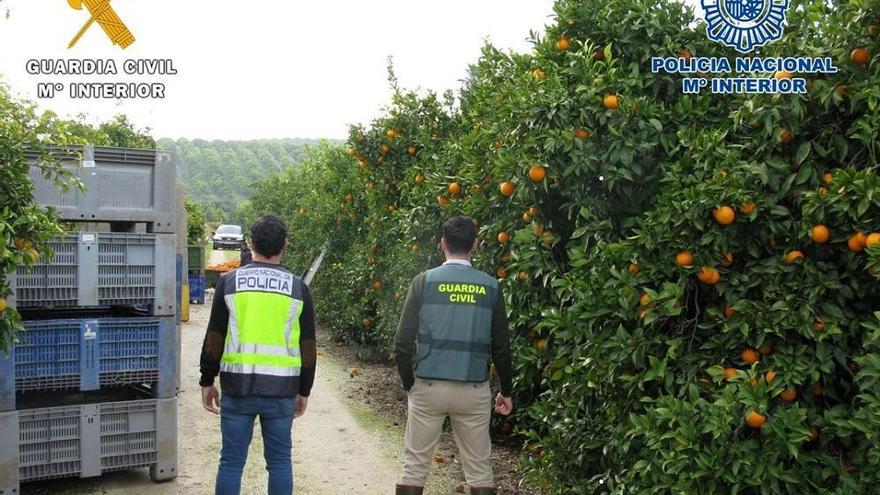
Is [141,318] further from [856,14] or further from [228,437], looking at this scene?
[856,14]

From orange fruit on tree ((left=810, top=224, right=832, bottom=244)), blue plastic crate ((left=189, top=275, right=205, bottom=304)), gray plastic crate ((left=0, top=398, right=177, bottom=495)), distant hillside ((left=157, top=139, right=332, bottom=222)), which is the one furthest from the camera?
distant hillside ((left=157, top=139, right=332, bottom=222))

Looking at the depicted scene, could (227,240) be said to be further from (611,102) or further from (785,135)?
(785,135)

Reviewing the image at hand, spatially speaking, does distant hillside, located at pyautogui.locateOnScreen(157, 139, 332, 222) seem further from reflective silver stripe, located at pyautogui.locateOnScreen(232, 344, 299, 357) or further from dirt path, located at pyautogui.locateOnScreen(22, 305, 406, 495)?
reflective silver stripe, located at pyautogui.locateOnScreen(232, 344, 299, 357)

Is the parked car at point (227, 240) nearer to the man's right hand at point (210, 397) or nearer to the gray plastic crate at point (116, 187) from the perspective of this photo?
the gray plastic crate at point (116, 187)

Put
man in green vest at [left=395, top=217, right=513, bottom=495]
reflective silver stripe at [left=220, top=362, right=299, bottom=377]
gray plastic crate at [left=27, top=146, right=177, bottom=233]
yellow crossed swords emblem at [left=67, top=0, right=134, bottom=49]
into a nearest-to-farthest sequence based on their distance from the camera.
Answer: reflective silver stripe at [left=220, top=362, right=299, bottom=377] < man in green vest at [left=395, top=217, right=513, bottom=495] < gray plastic crate at [left=27, top=146, right=177, bottom=233] < yellow crossed swords emblem at [left=67, top=0, right=134, bottom=49]

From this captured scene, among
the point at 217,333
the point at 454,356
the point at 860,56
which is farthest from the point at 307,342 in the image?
the point at 860,56

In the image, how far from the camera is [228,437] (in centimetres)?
418

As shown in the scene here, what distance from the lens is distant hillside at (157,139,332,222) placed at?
72.0 metres

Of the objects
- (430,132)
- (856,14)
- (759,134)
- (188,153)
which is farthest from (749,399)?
(188,153)

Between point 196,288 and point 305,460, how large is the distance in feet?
42.8

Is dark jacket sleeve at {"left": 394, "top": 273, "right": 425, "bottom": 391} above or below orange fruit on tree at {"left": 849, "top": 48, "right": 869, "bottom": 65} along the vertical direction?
below

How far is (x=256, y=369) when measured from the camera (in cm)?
413

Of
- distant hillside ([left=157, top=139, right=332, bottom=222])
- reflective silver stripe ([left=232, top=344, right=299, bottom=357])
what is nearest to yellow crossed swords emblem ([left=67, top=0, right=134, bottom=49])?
reflective silver stripe ([left=232, top=344, right=299, bottom=357])

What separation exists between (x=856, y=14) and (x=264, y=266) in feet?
10.3
